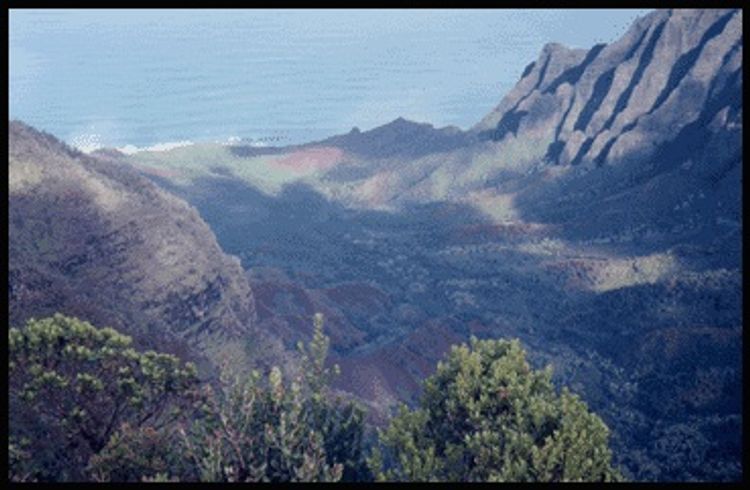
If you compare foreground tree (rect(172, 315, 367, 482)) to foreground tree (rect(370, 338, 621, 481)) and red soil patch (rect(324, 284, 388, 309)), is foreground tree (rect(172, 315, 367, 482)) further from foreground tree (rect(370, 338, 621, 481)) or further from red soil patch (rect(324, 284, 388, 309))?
red soil patch (rect(324, 284, 388, 309))

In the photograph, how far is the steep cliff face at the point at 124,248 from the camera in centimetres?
4928

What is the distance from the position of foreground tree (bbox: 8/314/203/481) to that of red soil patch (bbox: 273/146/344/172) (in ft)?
383

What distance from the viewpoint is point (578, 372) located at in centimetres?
6188

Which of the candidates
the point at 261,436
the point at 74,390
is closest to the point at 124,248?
the point at 74,390

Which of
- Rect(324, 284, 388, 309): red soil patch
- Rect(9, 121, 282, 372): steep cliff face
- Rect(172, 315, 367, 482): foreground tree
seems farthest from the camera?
Rect(324, 284, 388, 309): red soil patch

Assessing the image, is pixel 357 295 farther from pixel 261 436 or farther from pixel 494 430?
pixel 261 436

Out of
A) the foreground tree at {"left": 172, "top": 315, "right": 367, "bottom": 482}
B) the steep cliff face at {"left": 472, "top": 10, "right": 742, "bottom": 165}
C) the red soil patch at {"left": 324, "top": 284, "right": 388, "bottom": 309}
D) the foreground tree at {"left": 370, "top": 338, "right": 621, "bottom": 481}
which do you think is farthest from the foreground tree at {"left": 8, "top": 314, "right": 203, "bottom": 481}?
the steep cliff face at {"left": 472, "top": 10, "right": 742, "bottom": 165}

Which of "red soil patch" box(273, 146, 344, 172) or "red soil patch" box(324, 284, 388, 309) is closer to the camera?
"red soil patch" box(324, 284, 388, 309)

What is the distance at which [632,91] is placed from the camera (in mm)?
125938

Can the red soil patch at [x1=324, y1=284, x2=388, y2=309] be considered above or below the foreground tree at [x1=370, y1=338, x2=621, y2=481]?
below

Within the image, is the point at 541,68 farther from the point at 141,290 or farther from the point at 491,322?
the point at 141,290

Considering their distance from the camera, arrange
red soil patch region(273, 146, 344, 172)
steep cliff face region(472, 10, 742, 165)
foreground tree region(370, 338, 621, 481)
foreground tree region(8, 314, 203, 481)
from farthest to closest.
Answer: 1. red soil patch region(273, 146, 344, 172)
2. steep cliff face region(472, 10, 742, 165)
3. foreground tree region(8, 314, 203, 481)
4. foreground tree region(370, 338, 621, 481)

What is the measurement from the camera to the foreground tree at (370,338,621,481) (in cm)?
1862

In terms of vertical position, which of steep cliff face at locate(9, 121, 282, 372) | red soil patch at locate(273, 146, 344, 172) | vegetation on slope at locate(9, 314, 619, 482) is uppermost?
vegetation on slope at locate(9, 314, 619, 482)
